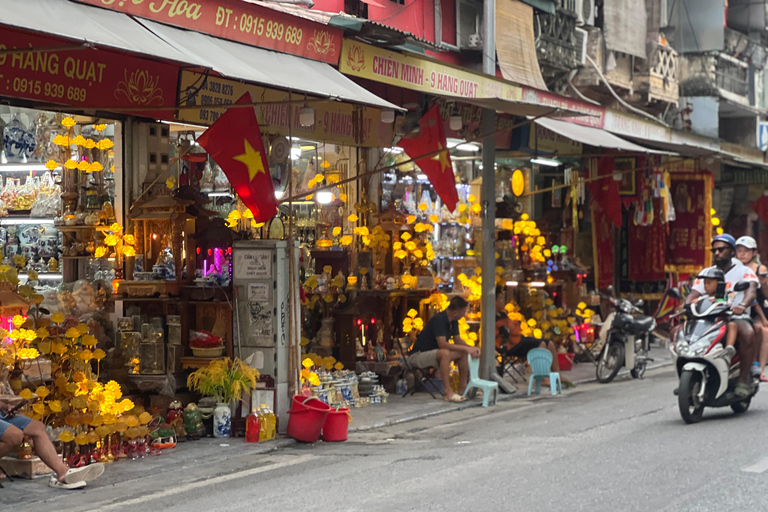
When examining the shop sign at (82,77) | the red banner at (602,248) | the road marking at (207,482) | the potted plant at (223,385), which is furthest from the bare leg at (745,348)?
the red banner at (602,248)

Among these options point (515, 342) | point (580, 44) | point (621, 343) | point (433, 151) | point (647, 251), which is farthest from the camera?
point (647, 251)

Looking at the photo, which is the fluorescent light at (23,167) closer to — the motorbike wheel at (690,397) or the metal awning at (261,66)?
the metal awning at (261,66)

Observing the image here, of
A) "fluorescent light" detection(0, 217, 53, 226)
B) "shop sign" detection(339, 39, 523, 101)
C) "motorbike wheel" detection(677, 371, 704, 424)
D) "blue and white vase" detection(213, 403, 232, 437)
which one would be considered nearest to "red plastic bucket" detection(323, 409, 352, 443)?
"blue and white vase" detection(213, 403, 232, 437)

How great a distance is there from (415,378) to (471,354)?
1.03 m

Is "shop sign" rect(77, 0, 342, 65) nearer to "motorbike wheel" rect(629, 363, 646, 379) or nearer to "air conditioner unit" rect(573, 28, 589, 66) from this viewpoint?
"motorbike wheel" rect(629, 363, 646, 379)

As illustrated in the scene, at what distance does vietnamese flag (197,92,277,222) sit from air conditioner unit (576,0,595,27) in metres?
11.8

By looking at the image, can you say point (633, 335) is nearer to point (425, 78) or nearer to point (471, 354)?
point (471, 354)

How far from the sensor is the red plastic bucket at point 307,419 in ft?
34.2

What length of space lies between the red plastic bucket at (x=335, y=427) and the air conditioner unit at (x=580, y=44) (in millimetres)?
11610

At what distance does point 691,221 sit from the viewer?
2367 centimetres

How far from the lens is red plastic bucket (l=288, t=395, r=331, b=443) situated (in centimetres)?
1041

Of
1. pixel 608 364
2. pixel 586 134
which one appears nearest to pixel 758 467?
pixel 608 364

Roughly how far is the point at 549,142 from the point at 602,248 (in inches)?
176

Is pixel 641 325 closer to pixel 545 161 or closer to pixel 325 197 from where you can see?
pixel 545 161
